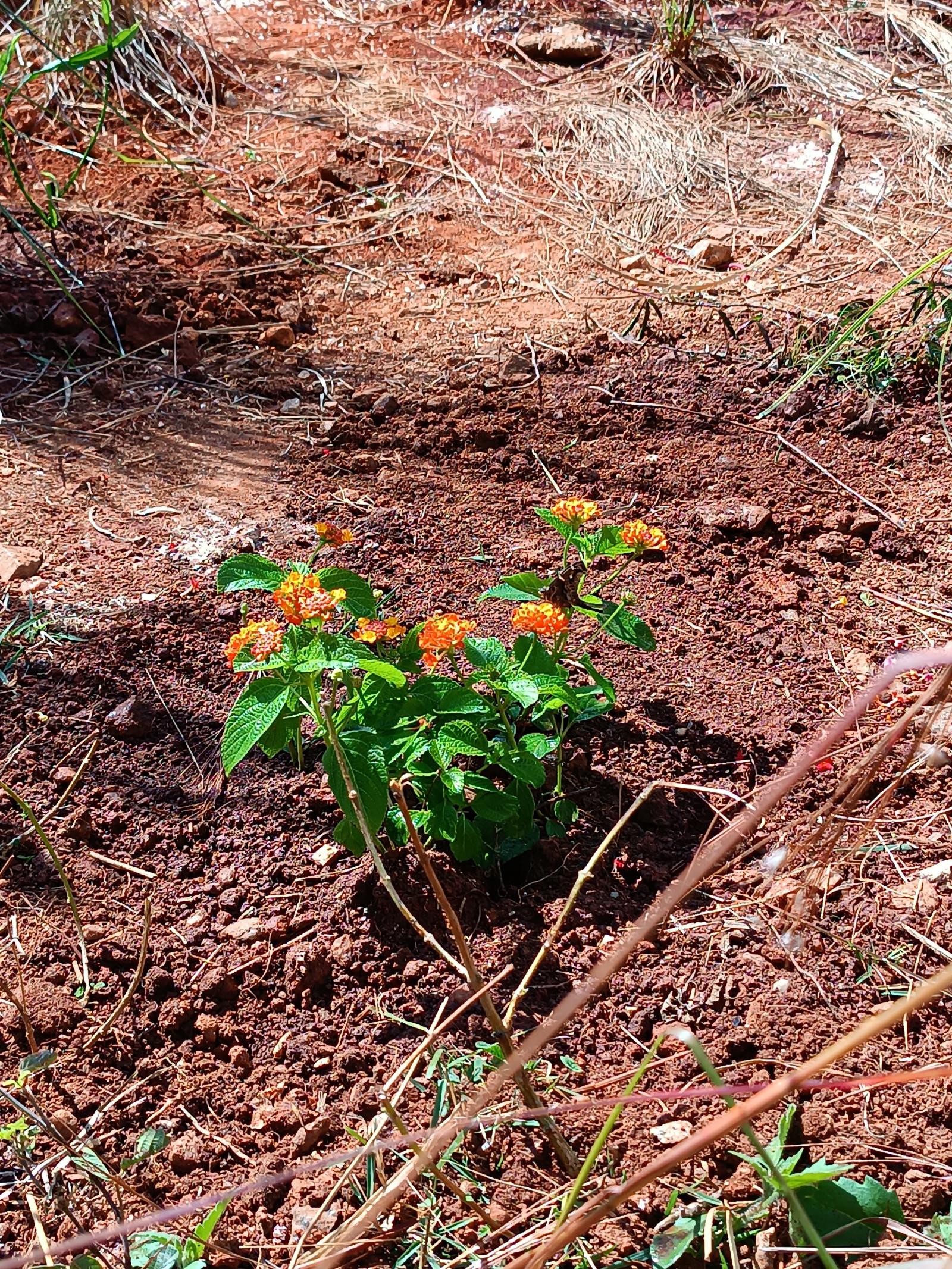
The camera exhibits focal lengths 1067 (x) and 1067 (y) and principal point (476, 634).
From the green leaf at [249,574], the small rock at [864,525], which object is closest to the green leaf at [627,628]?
the green leaf at [249,574]

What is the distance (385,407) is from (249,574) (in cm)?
126

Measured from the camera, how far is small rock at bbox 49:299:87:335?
9.94ft

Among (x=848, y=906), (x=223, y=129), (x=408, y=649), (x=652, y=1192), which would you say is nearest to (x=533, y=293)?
(x=223, y=129)

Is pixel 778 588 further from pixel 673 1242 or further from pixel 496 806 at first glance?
pixel 673 1242

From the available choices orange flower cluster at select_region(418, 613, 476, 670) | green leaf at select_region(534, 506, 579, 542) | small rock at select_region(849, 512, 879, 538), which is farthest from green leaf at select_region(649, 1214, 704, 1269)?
small rock at select_region(849, 512, 879, 538)

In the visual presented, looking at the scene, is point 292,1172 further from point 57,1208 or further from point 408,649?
point 408,649

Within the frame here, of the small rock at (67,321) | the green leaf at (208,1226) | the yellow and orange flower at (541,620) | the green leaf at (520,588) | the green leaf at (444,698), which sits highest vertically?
the small rock at (67,321)

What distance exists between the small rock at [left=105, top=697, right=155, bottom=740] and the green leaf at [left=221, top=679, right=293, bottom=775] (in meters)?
0.48

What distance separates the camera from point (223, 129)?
163 inches

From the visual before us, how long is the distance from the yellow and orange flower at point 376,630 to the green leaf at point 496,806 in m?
0.31

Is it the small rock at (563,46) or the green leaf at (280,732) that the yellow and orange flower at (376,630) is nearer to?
the green leaf at (280,732)

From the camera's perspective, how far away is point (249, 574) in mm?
1699

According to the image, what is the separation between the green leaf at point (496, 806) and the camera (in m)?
1.67

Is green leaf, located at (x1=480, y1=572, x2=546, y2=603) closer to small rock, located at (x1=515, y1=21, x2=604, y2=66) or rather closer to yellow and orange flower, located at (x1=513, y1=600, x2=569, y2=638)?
yellow and orange flower, located at (x1=513, y1=600, x2=569, y2=638)
